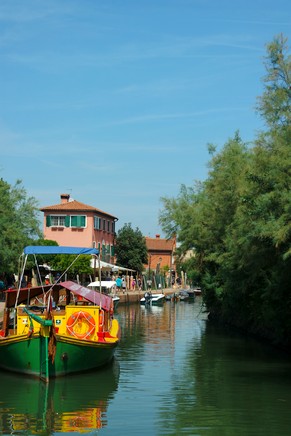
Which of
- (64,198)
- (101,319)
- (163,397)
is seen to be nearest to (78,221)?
(64,198)

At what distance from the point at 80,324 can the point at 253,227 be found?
6.48m

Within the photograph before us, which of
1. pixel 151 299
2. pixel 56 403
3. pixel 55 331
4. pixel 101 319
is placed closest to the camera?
pixel 56 403

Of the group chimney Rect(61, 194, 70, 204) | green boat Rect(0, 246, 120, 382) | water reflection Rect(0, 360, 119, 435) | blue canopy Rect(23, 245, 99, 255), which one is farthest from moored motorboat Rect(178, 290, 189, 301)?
water reflection Rect(0, 360, 119, 435)

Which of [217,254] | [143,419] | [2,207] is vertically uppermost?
[2,207]

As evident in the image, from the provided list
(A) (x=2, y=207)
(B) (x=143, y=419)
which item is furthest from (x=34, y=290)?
(A) (x=2, y=207)

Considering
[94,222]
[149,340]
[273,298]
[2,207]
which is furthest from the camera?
[94,222]

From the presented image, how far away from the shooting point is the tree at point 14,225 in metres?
47.1

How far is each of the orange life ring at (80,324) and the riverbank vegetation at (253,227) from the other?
580 cm

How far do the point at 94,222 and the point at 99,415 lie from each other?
7076cm

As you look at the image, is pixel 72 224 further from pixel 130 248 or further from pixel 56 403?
pixel 56 403

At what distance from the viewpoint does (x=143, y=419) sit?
18172 millimetres

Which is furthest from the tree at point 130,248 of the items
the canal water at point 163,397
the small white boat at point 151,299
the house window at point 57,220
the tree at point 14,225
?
the canal water at point 163,397

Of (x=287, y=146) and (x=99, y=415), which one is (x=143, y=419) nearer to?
(x=99, y=415)

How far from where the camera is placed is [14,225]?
49281 mm
